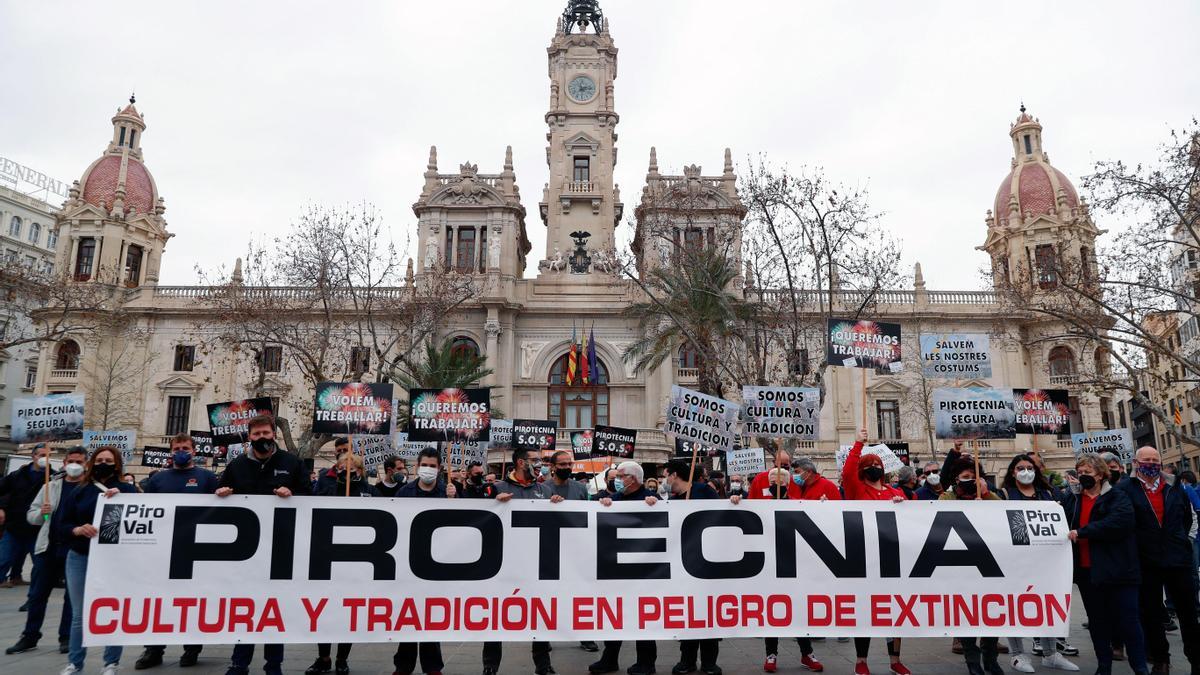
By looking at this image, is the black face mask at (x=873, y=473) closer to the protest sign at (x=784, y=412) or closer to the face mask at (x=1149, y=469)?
the face mask at (x=1149, y=469)

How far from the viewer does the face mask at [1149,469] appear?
7.44m

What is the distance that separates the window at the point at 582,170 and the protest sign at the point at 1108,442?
31.8 metres

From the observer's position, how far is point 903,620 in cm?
730

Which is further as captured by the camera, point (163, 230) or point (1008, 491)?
point (163, 230)

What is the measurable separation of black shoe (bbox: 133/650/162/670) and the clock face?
136 feet

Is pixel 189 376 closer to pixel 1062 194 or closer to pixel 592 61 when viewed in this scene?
pixel 592 61

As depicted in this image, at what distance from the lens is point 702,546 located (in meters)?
7.35

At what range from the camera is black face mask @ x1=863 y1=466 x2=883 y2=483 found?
7.97 metres

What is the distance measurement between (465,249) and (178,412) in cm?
1620

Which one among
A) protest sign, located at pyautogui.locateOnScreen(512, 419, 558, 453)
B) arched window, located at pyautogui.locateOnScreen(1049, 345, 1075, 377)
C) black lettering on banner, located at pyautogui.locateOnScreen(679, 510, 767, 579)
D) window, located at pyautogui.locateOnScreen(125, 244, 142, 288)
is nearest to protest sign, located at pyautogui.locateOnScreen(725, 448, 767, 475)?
protest sign, located at pyautogui.locateOnScreen(512, 419, 558, 453)

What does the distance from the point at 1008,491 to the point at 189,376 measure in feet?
131

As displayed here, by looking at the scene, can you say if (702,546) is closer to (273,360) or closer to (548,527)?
(548,527)

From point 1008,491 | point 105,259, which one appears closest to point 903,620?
point 1008,491

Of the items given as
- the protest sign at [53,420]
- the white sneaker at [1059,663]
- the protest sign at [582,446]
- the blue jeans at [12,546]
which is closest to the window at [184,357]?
the protest sign at [582,446]
